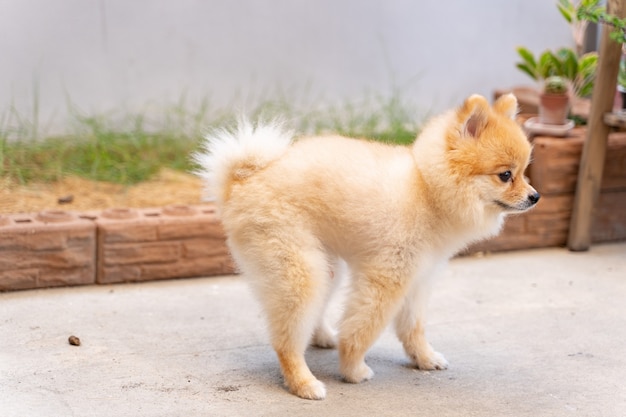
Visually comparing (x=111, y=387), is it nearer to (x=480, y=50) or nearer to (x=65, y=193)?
(x=65, y=193)

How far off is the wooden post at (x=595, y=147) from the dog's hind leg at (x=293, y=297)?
6.83ft

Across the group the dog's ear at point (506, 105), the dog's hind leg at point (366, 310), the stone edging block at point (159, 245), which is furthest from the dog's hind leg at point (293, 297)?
the stone edging block at point (159, 245)

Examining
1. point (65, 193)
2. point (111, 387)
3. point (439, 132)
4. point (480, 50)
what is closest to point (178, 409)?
point (111, 387)

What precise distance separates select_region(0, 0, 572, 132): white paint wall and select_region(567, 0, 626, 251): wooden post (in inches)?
55.7

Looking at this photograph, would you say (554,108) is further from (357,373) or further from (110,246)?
(110,246)

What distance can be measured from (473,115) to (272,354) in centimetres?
115

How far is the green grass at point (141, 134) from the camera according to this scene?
473 cm

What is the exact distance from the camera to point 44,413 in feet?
9.30

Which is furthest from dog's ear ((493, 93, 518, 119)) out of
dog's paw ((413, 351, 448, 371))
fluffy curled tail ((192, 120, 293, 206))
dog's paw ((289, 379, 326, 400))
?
dog's paw ((289, 379, 326, 400))

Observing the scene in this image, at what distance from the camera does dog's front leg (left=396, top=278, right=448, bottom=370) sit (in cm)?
329

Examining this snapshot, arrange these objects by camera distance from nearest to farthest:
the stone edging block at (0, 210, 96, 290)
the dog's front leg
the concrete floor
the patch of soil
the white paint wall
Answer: the concrete floor < the dog's front leg < the stone edging block at (0, 210, 96, 290) < the patch of soil < the white paint wall

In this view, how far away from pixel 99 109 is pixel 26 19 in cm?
61

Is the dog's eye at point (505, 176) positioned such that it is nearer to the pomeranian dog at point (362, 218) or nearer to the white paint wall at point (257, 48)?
the pomeranian dog at point (362, 218)

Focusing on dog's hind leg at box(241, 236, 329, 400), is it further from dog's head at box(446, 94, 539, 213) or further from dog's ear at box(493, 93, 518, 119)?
dog's ear at box(493, 93, 518, 119)
